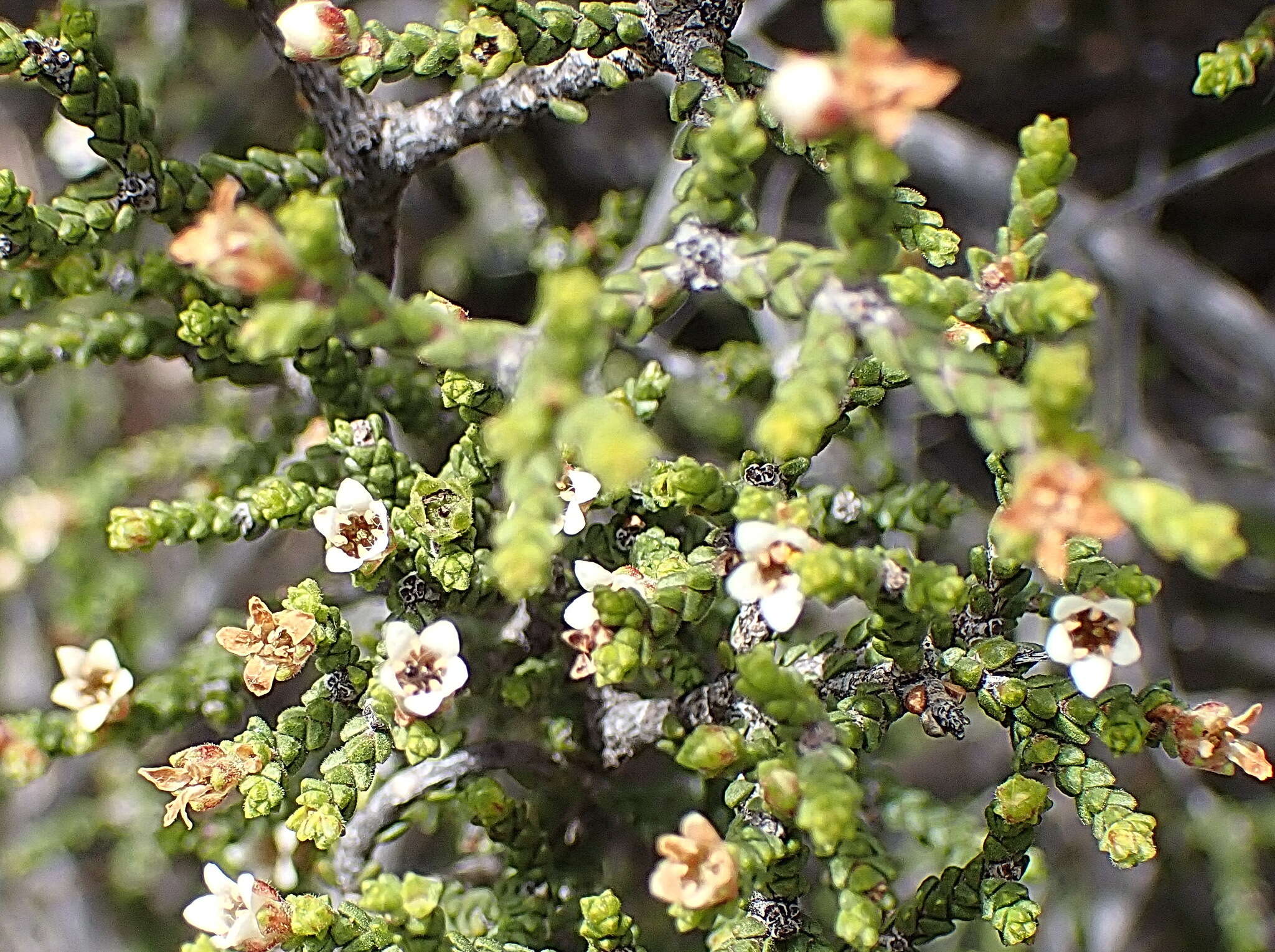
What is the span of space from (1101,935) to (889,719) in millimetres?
1572

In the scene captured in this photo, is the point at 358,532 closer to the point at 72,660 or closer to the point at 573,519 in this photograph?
the point at 573,519

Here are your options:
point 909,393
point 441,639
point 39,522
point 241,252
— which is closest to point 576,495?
point 441,639

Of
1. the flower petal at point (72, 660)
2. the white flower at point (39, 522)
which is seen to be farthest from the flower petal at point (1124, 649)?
the white flower at point (39, 522)

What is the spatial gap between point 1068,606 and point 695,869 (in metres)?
0.50

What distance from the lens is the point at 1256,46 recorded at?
1811 millimetres

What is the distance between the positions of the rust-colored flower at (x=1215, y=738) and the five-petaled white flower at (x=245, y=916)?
42.9 inches

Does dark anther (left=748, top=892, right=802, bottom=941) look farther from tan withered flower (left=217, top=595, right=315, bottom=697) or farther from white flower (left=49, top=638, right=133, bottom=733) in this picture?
white flower (left=49, top=638, right=133, bottom=733)

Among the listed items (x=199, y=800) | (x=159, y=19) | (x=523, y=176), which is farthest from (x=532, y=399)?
(x=159, y=19)

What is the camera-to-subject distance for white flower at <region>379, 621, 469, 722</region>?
1.40m

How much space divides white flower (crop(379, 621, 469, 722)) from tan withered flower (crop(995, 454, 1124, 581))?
0.71 metres

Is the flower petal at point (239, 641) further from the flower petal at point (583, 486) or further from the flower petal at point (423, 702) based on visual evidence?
the flower petal at point (583, 486)

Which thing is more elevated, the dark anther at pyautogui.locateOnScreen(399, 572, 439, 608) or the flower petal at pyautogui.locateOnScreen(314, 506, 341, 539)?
the flower petal at pyautogui.locateOnScreen(314, 506, 341, 539)

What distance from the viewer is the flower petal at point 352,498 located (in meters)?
1.48

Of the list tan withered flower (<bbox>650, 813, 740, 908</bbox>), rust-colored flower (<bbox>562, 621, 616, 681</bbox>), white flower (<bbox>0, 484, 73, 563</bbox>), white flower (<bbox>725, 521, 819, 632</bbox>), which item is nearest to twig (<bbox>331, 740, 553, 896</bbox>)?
rust-colored flower (<bbox>562, 621, 616, 681</bbox>)
